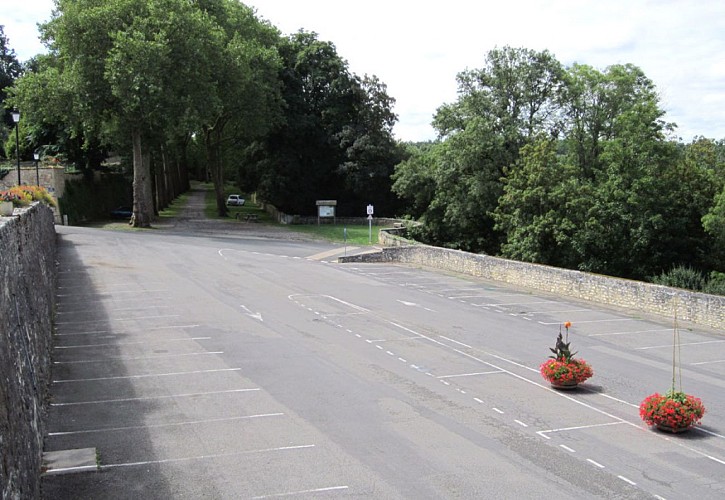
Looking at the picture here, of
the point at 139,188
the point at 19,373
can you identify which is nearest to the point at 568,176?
the point at 139,188

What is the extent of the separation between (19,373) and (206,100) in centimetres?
4171

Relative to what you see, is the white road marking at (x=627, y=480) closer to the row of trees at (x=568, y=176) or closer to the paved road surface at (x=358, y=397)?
the paved road surface at (x=358, y=397)

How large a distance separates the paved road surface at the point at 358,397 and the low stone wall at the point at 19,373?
878 millimetres

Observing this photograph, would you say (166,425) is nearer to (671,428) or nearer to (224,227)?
(671,428)

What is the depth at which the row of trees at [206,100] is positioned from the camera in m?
45.6

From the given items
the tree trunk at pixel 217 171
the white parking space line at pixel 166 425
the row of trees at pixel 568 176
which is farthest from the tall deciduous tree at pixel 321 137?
the white parking space line at pixel 166 425

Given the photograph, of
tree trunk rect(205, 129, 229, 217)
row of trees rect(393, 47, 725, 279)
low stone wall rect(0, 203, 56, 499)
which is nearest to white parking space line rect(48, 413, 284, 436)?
low stone wall rect(0, 203, 56, 499)

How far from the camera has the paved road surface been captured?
10.6 metres

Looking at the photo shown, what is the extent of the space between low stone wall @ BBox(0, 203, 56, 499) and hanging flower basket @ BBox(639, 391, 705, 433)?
10694 mm

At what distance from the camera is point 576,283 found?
29109 mm

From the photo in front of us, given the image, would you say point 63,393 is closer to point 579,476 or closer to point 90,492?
point 90,492

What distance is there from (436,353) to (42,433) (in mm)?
10498

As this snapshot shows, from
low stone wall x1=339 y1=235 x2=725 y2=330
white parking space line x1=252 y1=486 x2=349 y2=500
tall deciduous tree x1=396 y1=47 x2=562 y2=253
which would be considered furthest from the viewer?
tall deciduous tree x1=396 y1=47 x2=562 y2=253

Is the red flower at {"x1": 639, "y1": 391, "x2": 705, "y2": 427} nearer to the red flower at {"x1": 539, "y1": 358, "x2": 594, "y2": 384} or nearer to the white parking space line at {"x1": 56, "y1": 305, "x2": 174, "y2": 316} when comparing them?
the red flower at {"x1": 539, "y1": 358, "x2": 594, "y2": 384}
